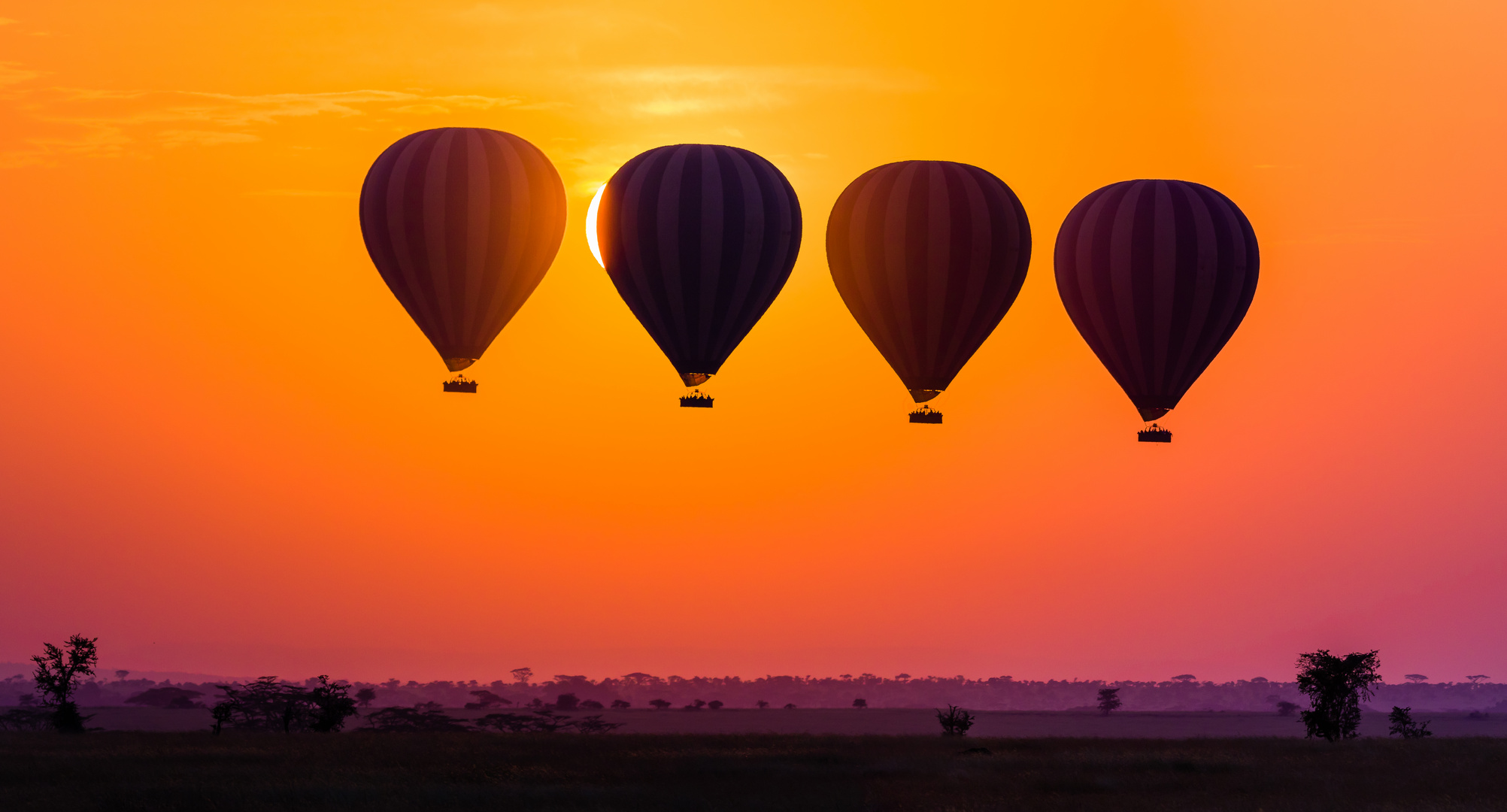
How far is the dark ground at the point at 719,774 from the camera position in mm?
37719

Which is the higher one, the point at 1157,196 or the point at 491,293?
the point at 1157,196

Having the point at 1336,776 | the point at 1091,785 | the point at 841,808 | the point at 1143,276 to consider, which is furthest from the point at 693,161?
the point at 1336,776

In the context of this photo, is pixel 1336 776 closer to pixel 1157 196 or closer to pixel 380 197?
pixel 1157 196

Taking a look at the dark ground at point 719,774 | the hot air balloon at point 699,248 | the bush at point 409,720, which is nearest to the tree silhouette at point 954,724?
the dark ground at point 719,774

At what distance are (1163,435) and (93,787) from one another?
2758 cm

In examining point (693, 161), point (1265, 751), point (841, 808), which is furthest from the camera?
point (1265, 751)

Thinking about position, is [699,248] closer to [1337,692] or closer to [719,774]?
[719,774]

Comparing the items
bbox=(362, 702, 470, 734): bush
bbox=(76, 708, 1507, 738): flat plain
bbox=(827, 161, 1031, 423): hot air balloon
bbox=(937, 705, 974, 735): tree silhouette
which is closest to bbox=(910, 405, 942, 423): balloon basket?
bbox=(827, 161, 1031, 423): hot air balloon

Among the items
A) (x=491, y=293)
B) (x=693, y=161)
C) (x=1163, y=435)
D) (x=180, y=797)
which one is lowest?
(x=180, y=797)

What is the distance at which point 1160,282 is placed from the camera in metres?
43.0

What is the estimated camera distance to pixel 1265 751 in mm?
51438

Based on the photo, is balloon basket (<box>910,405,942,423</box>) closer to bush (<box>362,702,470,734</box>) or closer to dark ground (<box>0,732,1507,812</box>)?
dark ground (<box>0,732,1507,812</box>)

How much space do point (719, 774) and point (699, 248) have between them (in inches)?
551

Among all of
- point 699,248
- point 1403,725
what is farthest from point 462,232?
point 1403,725
